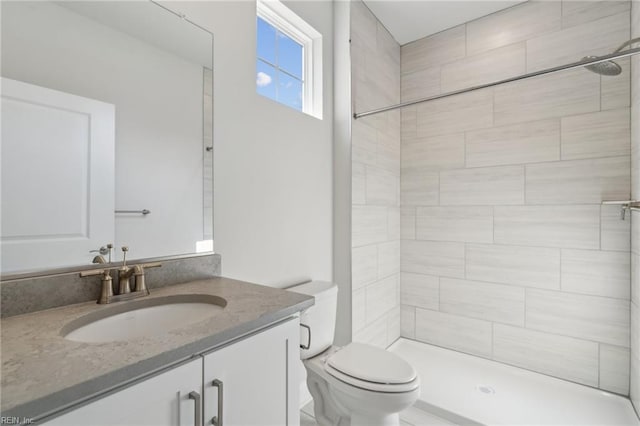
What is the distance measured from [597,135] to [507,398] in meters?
1.80

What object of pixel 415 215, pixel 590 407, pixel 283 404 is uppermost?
pixel 415 215

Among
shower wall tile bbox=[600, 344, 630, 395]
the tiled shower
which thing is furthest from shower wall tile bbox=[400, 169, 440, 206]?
shower wall tile bbox=[600, 344, 630, 395]

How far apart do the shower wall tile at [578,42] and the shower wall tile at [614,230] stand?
1.05 meters

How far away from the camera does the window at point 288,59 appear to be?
178 centimetres

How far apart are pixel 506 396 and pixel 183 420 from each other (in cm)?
210

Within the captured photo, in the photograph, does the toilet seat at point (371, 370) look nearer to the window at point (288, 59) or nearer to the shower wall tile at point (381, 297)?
the shower wall tile at point (381, 297)

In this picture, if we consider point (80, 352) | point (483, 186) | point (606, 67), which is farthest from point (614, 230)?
point (80, 352)

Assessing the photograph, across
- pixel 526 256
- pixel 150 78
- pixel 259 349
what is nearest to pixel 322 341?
pixel 259 349

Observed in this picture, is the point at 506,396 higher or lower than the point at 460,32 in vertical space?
lower

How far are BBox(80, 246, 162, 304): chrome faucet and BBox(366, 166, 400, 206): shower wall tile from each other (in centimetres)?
162

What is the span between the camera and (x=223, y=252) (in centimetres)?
141

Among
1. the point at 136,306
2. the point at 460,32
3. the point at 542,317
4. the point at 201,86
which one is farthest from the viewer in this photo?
the point at 460,32

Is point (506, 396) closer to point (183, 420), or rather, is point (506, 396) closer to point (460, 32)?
point (183, 420)

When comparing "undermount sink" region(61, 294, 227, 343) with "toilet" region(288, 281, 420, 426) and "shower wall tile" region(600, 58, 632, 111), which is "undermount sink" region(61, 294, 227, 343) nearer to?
"toilet" region(288, 281, 420, 426)
